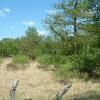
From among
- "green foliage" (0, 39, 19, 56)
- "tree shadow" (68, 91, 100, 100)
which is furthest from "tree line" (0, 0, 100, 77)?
"green foliage" (0, 39, 19, 56)

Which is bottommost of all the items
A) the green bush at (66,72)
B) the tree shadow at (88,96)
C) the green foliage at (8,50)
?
the tree shadow at (88,96)

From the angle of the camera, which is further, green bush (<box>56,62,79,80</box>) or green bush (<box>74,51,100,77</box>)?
green bush (<box>56,62,79,80</box>)

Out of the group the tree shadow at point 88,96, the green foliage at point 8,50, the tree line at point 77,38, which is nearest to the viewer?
the tree shadow at point 88,96

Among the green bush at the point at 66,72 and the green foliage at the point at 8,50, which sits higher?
the green foliage at the point at 8,50

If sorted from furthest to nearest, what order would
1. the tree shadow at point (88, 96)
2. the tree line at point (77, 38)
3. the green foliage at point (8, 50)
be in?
the green foliage at point (8, 50) < the tree line at point (77, 38) < the tree shadow at point (88, 96)

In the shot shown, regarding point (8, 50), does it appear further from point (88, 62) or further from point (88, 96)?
point (88, 96)

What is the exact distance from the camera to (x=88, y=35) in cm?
2209

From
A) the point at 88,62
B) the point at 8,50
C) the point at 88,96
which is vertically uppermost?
the point at 8,50

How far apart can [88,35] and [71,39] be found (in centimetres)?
212

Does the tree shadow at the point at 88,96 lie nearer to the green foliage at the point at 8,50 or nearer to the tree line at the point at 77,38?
the tree line at the point at 77,38

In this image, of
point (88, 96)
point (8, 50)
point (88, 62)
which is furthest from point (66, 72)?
point (8, 50)

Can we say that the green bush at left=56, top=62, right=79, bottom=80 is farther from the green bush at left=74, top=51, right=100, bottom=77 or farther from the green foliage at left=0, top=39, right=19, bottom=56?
the green foliage at left=0, top=39, right=19, bottom=56

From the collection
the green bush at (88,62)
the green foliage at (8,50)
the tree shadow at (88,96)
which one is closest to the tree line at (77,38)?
the green bush at (88,62)

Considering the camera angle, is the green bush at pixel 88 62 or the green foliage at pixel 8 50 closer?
the green bush at pixel 88 62
